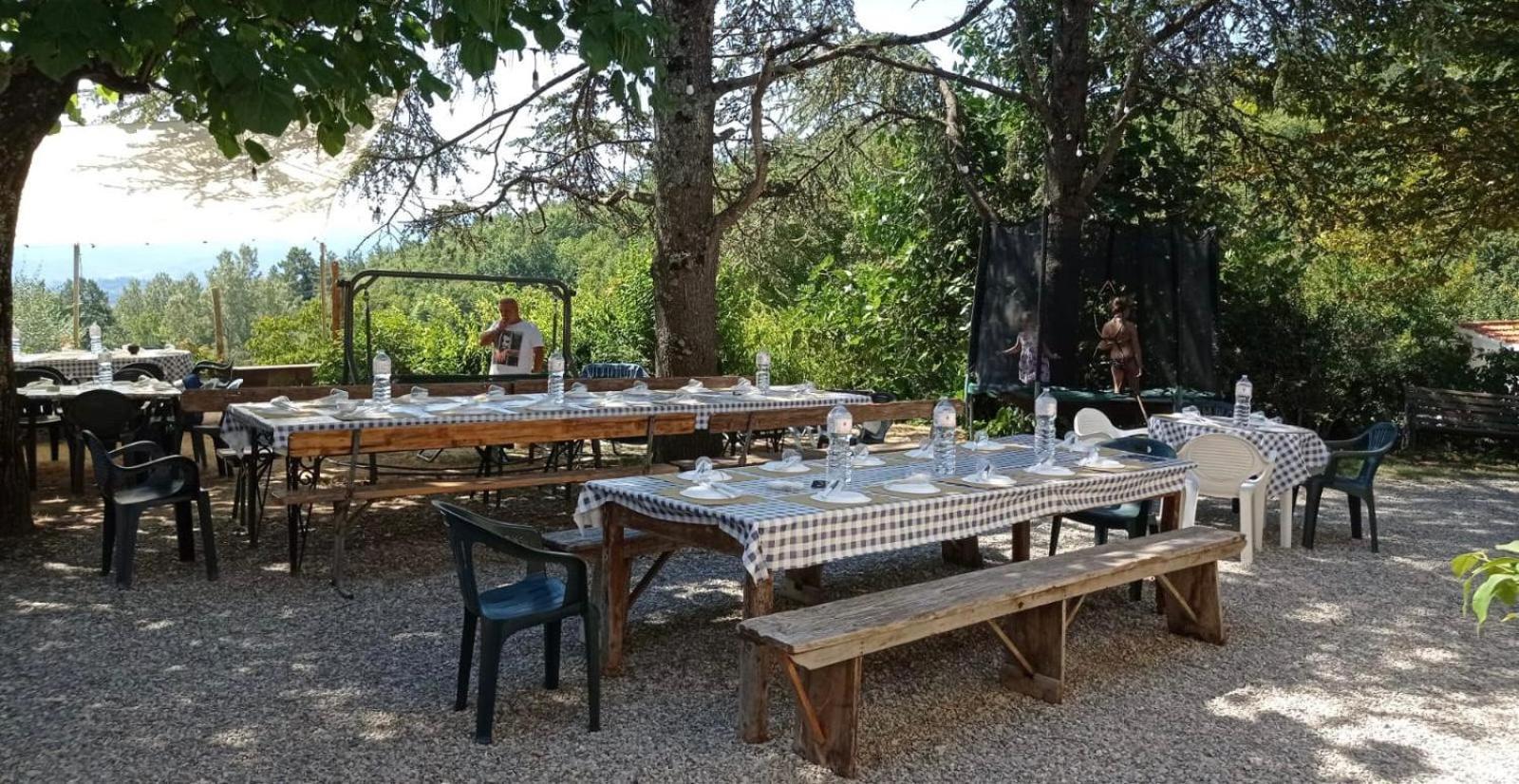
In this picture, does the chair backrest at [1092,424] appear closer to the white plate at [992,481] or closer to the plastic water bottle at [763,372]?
the plastic water bottle at [763,372]

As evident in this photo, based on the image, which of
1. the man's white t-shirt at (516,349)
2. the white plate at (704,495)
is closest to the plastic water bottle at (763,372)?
the man's white t-shirt at (516,349)

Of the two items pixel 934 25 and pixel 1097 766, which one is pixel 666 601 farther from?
pixel 934 25

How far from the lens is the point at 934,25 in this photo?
37.5 feet

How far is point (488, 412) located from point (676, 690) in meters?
2.67

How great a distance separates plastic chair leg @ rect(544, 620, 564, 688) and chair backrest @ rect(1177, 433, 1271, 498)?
13.0 ft

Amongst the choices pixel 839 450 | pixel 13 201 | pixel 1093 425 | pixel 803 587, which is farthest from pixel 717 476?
pixel 13 201

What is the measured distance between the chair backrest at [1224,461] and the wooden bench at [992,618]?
1552 mm

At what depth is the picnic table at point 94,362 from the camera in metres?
10.3

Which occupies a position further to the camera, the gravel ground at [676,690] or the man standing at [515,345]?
the man standing at [515,345]

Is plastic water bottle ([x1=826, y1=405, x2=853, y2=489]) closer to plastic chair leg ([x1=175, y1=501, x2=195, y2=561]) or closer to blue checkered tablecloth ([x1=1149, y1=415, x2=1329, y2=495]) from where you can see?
blue checkered tablecloth ([x1=1149, y1=415, x2=1329, y2=495])

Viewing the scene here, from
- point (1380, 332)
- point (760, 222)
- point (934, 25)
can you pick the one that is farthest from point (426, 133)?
point (1380, 332)

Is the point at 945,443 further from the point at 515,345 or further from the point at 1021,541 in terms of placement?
the point at 515,345

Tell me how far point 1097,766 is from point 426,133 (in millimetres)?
8816

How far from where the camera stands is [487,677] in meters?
3.61
